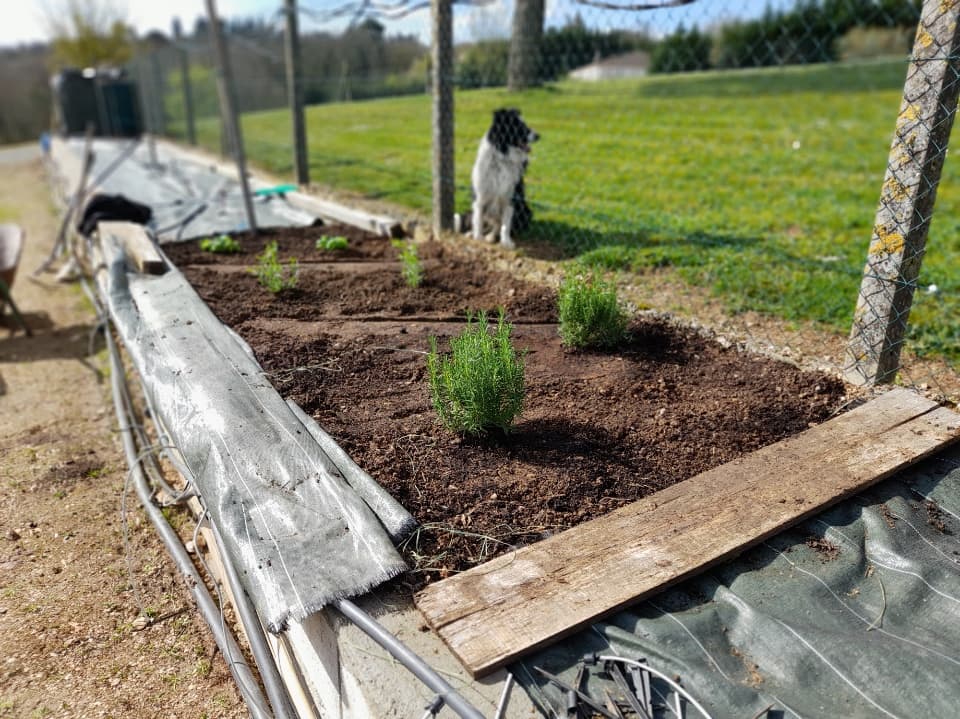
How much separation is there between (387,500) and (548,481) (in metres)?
0.57

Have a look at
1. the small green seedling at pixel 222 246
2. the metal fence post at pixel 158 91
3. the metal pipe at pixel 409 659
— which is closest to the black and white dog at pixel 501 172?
the small green seedling at pixel 222 246

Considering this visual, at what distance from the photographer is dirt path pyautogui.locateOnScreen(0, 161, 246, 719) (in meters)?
2.18

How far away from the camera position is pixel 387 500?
85.4 inches

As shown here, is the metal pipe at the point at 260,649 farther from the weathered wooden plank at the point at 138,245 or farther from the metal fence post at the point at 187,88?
the metal fence post at the point at 187,88

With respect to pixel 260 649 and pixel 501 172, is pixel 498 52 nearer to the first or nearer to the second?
pixel 501 172

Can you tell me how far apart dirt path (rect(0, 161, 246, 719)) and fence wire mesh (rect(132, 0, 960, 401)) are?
9.49 feet

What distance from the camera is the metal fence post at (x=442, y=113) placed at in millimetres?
5508

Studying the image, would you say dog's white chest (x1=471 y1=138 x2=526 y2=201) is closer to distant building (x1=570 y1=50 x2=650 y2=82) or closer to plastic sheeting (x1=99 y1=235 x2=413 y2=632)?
distant building (x1=570 y1=50 x2=650 y2=82)

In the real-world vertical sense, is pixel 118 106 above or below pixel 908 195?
below

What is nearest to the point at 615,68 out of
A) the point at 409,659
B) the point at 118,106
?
the point at 409,659

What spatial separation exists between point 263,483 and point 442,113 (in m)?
4.18

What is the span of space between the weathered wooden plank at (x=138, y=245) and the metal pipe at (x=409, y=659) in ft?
11.7

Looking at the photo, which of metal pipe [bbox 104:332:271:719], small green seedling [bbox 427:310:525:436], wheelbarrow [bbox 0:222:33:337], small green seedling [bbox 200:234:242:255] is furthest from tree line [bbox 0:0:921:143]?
wheelbarrow [bbox 0:222:33:337]

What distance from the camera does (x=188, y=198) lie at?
801 centimetres
